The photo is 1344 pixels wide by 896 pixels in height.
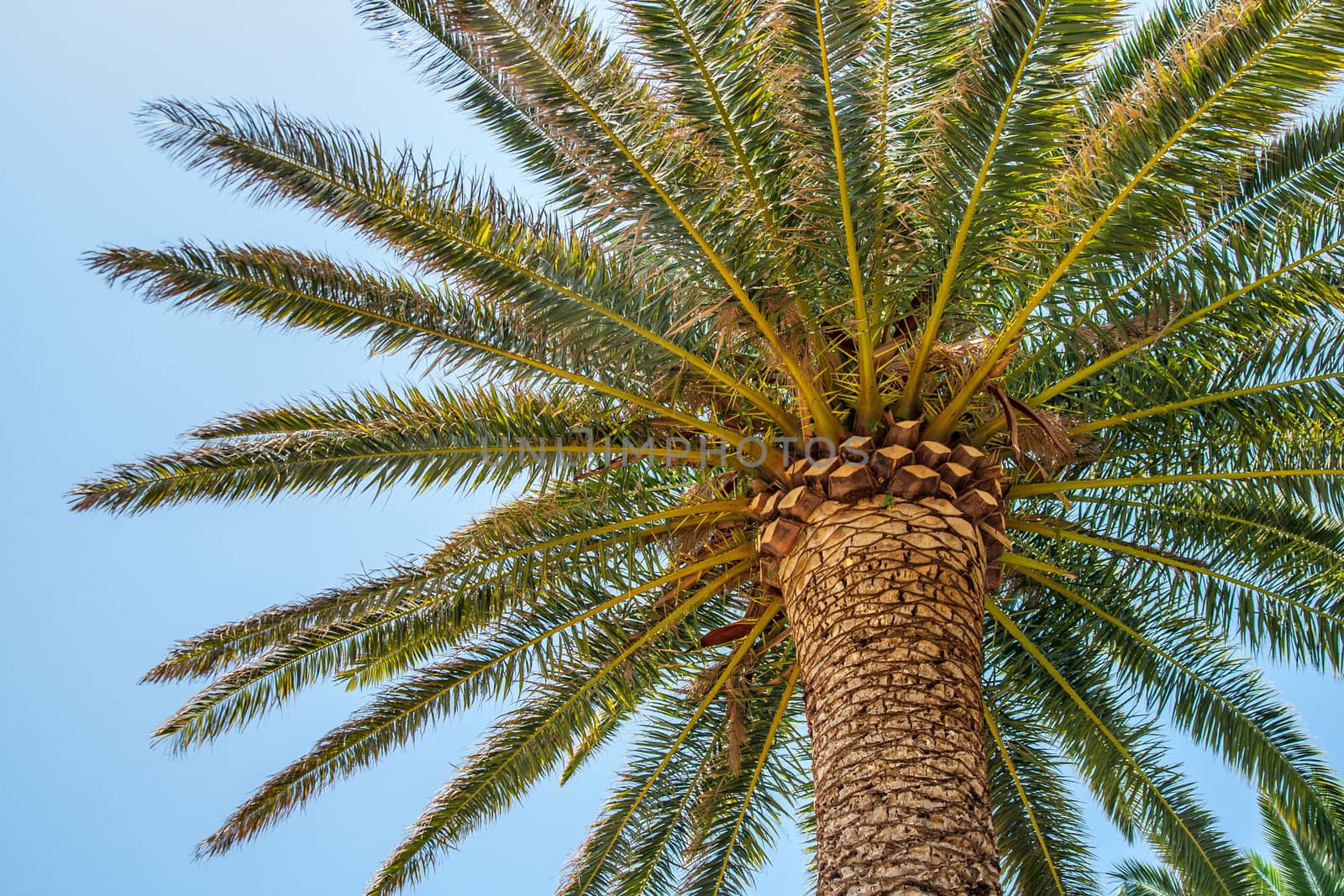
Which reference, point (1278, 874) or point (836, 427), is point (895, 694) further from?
point (1278, 874)

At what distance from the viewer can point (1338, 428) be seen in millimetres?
6766

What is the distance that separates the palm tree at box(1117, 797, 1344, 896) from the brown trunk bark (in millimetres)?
7077

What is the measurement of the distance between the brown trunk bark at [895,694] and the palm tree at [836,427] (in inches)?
0.8

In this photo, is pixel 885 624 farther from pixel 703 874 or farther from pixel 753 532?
pixel 703 874

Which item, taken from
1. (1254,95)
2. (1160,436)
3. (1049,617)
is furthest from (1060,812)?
(1254,95)

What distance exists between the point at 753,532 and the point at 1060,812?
3.13m

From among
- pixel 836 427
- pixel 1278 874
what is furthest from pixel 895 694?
pixel 1278 874

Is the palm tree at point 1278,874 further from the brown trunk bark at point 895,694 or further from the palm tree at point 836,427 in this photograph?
the brown trunk bark at point 895,694

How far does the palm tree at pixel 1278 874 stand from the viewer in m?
11.7

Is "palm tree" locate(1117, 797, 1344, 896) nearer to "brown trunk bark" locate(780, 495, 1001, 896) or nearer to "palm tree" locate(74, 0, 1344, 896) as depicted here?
"palm tree" locate(74, 0, 1344, 896)

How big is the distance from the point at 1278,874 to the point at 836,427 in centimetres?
1090

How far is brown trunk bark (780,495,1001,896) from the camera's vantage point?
4.91m

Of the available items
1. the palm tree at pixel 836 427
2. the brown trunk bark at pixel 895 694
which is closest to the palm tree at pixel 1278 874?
the palm tree at pixel 836 427

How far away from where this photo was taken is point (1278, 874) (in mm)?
13727
